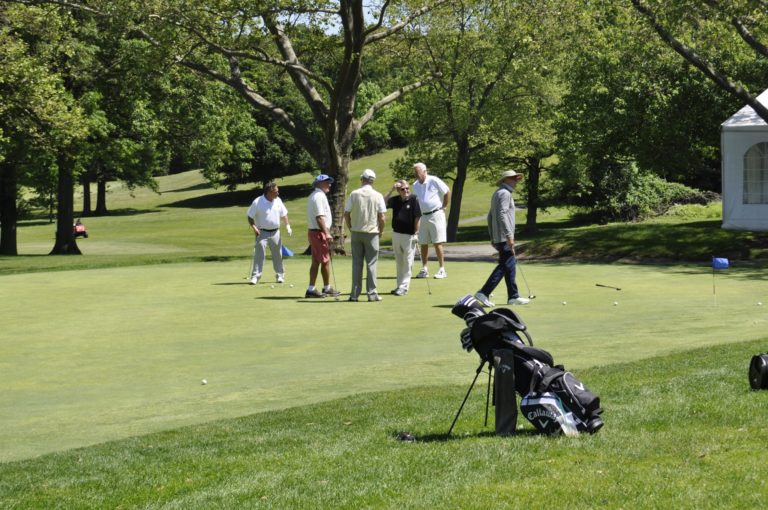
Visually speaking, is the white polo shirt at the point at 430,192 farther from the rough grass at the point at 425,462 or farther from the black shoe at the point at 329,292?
the rough grass at the point at 425,462

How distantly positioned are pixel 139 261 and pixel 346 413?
2392 cm

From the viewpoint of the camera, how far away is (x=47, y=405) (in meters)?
9.76

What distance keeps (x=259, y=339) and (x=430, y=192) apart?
30.4 feet

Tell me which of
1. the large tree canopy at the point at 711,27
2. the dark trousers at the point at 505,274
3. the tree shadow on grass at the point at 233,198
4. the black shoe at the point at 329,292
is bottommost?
the black shoe at the point at 329,292

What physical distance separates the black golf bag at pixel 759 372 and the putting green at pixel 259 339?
4.40 feet

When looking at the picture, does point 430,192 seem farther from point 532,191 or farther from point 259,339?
Result: point 532,191

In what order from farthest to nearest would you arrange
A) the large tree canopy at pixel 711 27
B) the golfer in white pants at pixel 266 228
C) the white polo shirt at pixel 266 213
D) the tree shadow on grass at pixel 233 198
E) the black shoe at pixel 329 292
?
the tree shadow on grass at pixel 233 198
the large tree canopy at pixel 711 27
the white polo shirt at pixel 266 213
the golfer in white pants at pixel 266 228
the black shoe at pixel 329 292

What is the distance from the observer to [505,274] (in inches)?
679

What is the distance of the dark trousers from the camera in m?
17.1

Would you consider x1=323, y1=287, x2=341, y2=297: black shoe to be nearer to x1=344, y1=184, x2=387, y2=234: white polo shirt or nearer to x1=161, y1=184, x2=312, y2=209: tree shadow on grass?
x1=344, y1=184, x2=387, y2=234: white polo shirt

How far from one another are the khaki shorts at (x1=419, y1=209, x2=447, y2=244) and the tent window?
15704 millimetres

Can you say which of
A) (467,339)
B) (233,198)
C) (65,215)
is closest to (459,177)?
(65,215)

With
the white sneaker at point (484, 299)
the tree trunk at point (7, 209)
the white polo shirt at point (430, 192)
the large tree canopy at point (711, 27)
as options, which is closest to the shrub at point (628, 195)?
the large tree canopy at point (711, 27)

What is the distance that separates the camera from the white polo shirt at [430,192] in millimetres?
22312
